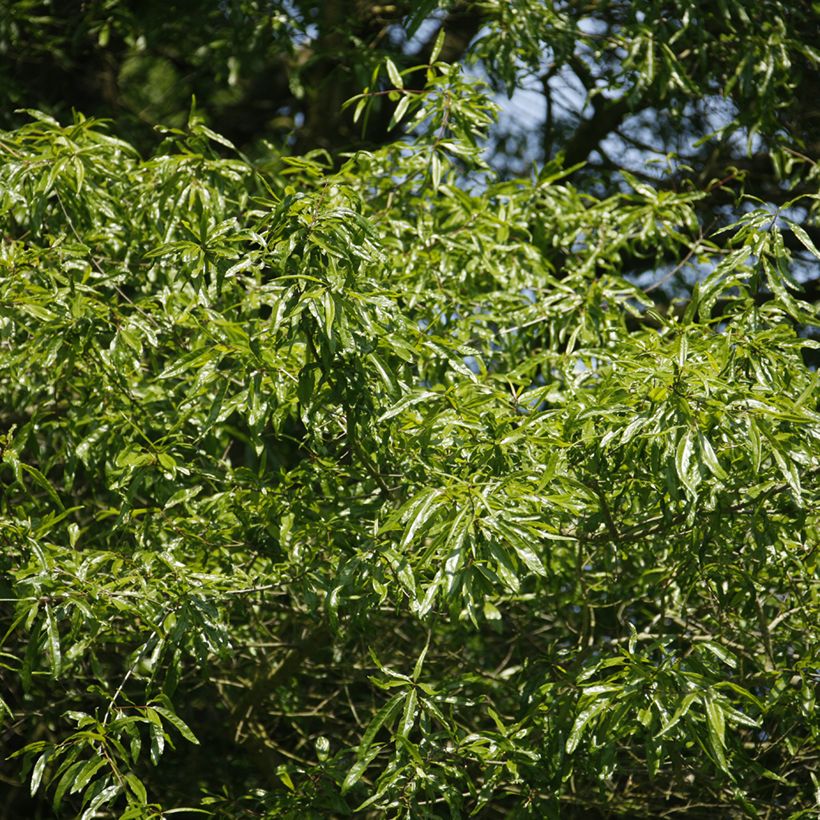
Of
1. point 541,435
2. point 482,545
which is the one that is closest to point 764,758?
point 541,435

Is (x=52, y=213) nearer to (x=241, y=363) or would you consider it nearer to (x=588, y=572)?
(x=241, y=363)

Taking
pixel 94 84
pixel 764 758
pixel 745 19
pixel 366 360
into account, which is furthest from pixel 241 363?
pixel 94 84

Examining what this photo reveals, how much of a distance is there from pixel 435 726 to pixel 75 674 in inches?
48.0

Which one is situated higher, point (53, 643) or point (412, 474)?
point (412, 474)

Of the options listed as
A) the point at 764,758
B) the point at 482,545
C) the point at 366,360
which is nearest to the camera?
the point at 482,545

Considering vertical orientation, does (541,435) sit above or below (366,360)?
below

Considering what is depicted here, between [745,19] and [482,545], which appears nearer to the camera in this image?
[482,545]

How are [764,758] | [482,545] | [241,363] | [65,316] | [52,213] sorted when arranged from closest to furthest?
[482,545], [241,363], [65,316], [52,213], [764,758]

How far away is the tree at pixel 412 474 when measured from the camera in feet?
7.47

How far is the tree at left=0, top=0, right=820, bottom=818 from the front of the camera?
7.47ft

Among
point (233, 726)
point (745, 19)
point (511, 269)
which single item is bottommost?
point (233, 726)

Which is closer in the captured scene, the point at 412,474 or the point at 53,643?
the point at 53,643

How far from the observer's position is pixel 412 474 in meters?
2.59

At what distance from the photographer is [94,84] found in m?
5.53
